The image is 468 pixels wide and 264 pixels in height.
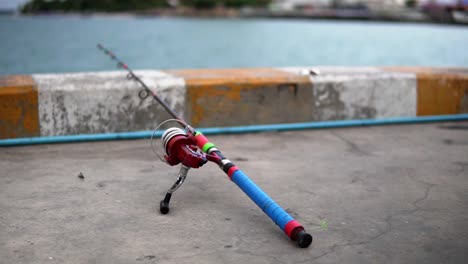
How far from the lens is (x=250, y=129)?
554 cm

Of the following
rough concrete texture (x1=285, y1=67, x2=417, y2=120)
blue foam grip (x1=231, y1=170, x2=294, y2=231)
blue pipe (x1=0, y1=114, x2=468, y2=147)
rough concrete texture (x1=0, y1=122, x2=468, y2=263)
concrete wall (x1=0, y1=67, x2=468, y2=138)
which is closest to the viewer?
rough concrete texture (x1=0, y1=122, x2=468, y2=263)

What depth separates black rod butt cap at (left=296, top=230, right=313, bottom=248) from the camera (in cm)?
304

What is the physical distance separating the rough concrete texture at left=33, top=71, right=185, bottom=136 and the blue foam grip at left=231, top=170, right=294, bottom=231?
2.17 metres

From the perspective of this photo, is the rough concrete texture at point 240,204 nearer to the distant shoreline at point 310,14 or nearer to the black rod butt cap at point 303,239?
the black rod butt cap at point 303,239

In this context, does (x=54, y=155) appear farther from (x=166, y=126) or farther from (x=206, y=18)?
(x=206, y=18)

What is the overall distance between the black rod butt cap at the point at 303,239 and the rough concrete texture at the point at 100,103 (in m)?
2.64

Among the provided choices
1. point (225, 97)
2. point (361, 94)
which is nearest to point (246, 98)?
point (225, 97)

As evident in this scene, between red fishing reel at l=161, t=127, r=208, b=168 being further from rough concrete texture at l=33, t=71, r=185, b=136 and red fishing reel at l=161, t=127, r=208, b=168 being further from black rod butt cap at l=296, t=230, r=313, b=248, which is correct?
rough concrete texture at l=33, t=71, r=185, b=136

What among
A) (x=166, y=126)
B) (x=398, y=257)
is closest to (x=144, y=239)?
(x=398, y=257)

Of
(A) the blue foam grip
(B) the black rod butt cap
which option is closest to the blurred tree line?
(A) the blue foam grip

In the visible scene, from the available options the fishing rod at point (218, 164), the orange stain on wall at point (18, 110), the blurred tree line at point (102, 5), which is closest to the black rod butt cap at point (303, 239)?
the fishing rod at point (218, 164)

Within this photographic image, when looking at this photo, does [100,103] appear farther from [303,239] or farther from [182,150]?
[303,239]

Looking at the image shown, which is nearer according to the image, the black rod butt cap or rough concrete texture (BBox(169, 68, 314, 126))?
the black rod butt cap

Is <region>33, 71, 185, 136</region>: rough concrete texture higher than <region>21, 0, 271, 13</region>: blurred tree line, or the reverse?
<region>33, 71, 185, 136</region>: rough concrete texture
